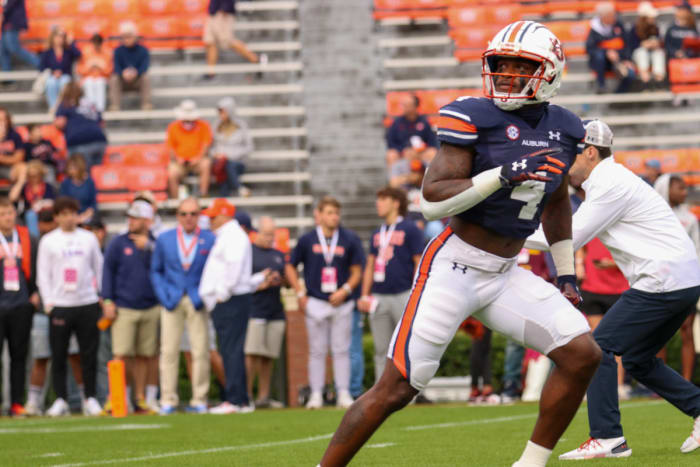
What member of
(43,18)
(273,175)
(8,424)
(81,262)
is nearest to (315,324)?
(81,262)

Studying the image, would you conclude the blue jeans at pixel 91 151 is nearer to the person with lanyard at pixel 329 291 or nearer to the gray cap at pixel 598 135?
the person with lanyard at pixel 329 291

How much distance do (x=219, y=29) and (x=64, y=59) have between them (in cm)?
244

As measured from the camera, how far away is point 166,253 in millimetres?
11656

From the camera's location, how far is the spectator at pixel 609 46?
18.1 m

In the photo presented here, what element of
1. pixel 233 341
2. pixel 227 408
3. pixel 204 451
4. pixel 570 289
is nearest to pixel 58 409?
pixel 227 408

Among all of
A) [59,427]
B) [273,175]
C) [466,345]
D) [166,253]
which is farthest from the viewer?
[273,175]

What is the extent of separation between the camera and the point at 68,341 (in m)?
11.8

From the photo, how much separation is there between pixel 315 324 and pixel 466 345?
205 centimetres

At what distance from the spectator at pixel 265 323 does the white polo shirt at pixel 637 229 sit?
19.4 feet

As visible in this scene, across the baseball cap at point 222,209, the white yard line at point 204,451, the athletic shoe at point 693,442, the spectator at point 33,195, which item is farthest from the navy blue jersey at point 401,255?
the athletic shoe at point 693,442

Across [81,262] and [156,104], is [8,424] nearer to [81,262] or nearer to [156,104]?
[81,262]

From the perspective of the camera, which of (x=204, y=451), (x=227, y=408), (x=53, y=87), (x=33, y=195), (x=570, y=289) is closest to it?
(x=570, y=289)

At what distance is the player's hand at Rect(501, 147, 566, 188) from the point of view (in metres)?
4.61

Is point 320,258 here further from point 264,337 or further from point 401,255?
point 264,337
